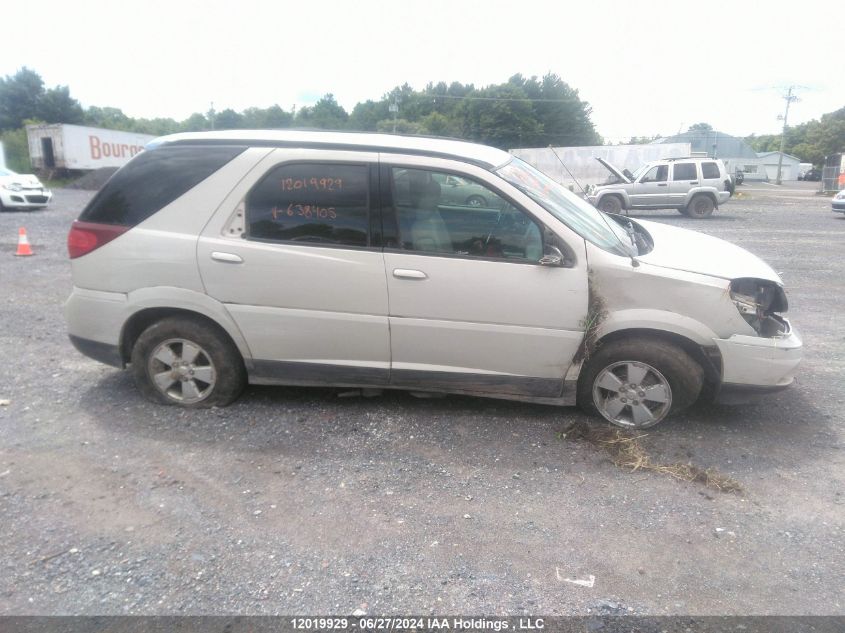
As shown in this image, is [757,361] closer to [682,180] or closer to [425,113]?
[682,180]

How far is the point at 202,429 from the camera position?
13.3ft

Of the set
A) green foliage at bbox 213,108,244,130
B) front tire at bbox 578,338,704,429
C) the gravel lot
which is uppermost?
green foliage at bbox 213,108,244,130

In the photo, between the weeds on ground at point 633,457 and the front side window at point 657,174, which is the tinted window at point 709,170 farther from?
the weeds on ground at point 633,457

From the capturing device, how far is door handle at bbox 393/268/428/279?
3844 mm

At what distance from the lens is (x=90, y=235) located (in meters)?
4.16

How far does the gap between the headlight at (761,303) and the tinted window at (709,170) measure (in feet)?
58.3

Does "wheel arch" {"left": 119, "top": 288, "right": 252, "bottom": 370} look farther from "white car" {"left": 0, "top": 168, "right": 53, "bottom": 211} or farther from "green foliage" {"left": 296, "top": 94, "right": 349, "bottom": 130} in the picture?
"green foliage" {"left": 296, "top": 94, "right": 349, "bottom": 130}

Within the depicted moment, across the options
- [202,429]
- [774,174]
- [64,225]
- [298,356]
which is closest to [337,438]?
[298,356]

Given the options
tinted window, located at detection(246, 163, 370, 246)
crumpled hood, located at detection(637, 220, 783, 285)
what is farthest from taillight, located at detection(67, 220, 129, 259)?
crumpled hood, located at detection(637, 220, 783, 285)

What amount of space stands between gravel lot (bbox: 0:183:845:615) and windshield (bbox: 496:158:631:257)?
124 cm

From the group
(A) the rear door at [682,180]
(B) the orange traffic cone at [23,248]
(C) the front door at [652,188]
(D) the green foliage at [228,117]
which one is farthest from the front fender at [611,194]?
(D) the green foliage at [228,117]

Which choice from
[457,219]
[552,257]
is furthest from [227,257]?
[552,257]

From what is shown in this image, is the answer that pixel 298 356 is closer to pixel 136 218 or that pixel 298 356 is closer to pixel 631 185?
pixel 136 218

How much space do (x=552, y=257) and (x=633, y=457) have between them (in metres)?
1.30
